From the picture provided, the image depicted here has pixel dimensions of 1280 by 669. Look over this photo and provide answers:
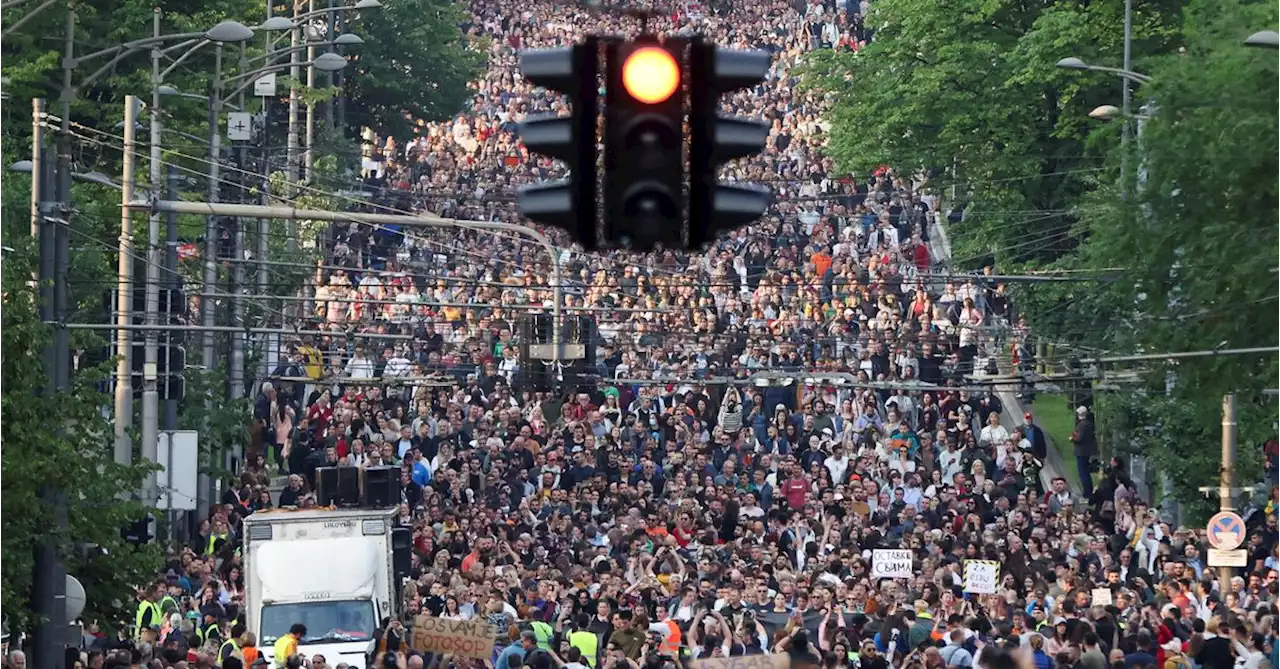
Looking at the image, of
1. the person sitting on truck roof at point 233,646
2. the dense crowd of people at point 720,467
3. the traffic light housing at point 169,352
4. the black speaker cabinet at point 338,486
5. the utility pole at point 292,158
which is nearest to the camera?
the person sitting on truck roof at point 233,646

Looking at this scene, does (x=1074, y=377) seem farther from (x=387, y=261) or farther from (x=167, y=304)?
(x=387, y=261)

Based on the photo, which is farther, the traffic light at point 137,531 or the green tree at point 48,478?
the traffic light at point 137,531

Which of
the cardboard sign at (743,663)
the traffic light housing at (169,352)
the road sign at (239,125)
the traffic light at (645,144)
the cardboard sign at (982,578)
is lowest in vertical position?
the cardboard sign at (743,663)

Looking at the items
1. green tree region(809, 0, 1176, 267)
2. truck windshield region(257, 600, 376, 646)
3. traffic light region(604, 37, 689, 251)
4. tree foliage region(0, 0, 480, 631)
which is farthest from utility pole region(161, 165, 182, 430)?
traffic light region(604, 37, 689, 251)

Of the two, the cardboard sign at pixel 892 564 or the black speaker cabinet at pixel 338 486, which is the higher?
the black speaker cabinet at pixel 338 486

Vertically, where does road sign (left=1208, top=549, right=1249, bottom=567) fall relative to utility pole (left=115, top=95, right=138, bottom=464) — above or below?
below

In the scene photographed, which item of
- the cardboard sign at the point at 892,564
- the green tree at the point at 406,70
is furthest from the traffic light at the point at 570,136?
the green tree at the point at 406,70

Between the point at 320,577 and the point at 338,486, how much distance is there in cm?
744

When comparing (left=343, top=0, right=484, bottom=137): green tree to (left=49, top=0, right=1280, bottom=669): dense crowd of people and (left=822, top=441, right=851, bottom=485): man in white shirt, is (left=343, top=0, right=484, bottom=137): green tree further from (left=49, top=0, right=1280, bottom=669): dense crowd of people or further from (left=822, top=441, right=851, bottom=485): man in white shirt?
(left=822, top=441, right=851, bottom=485): man in white shirt

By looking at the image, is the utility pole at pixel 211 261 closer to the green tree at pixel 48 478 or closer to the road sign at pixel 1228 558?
→ the green tree at pixel 48 478

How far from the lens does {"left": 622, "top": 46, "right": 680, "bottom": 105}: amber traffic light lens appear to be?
15.3m

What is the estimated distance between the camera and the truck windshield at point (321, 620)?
3466 cm

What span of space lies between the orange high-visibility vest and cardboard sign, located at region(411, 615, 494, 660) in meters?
1.66

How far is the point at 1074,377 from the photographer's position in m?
46.0
